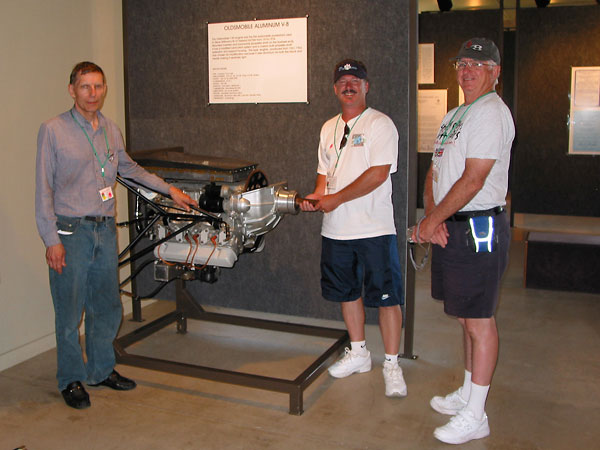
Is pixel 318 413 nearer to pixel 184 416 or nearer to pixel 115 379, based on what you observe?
pixel 184 416

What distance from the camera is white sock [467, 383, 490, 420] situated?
263 centimetres

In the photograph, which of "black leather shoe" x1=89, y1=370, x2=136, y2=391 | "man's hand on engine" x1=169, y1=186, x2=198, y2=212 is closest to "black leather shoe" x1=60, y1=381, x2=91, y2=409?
"black leather shoe" x1=89, y1=370, x2=136, y2=391

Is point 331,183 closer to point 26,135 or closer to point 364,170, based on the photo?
point 364,170

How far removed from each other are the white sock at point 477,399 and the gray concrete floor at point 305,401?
14cm

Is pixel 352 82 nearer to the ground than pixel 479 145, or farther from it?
farther from it

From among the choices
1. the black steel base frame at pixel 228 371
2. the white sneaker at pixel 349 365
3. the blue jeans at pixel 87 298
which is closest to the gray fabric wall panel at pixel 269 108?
the black steel base frame at pixel 228 371

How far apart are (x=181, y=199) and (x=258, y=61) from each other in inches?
50.4

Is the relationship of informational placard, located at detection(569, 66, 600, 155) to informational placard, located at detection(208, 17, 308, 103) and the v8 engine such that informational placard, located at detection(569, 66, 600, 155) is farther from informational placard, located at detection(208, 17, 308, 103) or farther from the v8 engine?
the v8 engine

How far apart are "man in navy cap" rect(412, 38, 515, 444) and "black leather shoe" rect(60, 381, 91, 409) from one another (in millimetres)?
1701

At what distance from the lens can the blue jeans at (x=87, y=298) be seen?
2.93 metres

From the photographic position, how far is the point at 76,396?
298 centimetres

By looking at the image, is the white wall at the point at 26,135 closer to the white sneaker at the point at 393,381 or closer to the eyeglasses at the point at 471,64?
the white sneaker at the point at 393,381

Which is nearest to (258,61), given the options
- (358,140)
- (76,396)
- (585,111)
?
(358,140)

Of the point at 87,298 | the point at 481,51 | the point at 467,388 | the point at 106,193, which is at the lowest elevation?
the point at 467,388
